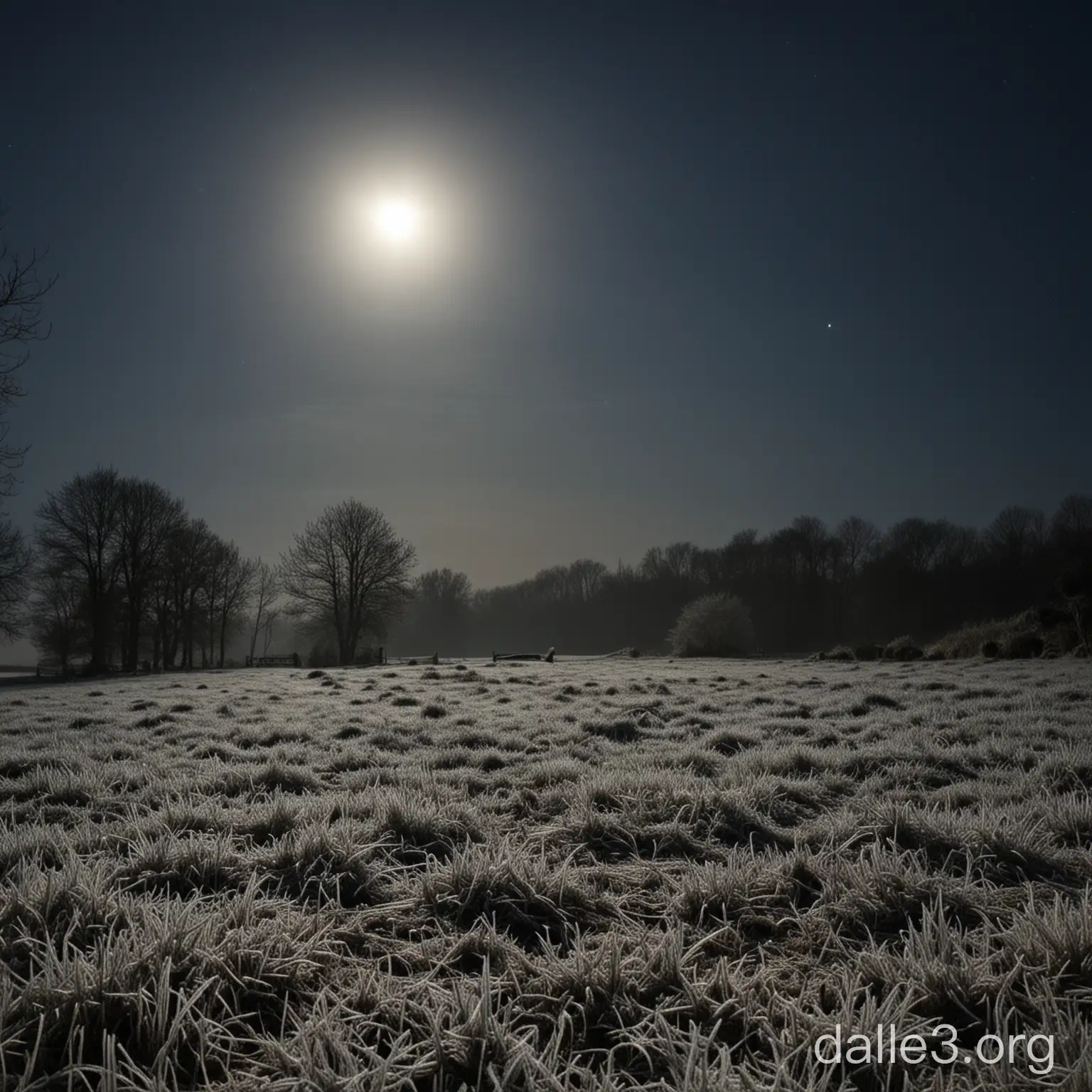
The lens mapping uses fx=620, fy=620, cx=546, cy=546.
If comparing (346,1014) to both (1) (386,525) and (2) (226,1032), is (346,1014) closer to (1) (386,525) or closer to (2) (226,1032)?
(2) (226,1032)

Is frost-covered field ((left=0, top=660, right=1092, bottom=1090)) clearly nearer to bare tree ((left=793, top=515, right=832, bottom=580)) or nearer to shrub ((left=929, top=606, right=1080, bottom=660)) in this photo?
shrub ((left=929, top=606, right=1080, bottom=660))

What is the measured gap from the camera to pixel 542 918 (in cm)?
243

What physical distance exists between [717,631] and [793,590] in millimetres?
27670

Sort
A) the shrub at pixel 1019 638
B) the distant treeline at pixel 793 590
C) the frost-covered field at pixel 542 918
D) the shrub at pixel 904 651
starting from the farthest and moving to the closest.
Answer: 1. the distant treeline at pixel 793 590
2. the shrub at pixel 904 651
3. the shrub at pixel 1019 638
4. the frost-covered field at pixel 542 918

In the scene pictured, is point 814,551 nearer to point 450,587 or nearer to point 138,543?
point 450,587

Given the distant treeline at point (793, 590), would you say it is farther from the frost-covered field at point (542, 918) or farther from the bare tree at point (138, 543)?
the frost-covered field at point (542, 918)

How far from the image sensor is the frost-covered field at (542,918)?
1.55 metres

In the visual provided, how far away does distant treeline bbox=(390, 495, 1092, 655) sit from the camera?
55.1 metres

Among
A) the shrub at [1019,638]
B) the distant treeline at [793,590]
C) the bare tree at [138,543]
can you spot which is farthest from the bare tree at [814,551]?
the bare tree at [138,543]

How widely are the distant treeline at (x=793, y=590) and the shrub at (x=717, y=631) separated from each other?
56.8ft

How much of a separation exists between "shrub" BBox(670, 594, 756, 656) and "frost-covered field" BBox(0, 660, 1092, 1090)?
3849cm

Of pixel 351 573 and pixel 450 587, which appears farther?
pixel 450 587

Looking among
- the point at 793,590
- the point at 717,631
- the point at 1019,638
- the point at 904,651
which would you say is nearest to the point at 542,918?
the point at 1019,638

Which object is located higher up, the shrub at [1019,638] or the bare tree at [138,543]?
the bare tree at [138,543]
